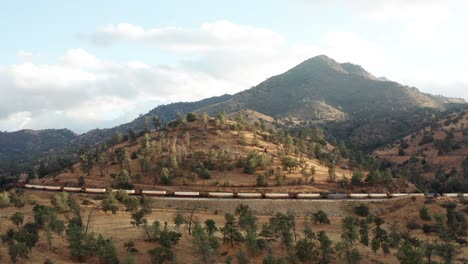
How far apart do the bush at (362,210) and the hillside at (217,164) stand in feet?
53.6

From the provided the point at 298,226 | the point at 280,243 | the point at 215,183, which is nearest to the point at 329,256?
the point at 280,243

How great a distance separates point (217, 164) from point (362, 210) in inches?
1817

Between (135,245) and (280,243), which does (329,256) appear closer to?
(280,243)

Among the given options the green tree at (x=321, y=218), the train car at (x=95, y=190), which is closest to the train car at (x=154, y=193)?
the train car at (x=95, y=190)

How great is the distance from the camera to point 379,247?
7512cm

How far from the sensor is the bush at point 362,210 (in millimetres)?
95875

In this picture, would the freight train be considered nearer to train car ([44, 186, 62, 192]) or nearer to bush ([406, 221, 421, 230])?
train car ([44, 186, 62, 192])

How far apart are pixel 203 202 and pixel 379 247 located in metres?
40.9

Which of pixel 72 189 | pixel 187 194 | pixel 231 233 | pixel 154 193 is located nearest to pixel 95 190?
pixel 72 189

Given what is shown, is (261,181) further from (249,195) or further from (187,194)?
(187,194)

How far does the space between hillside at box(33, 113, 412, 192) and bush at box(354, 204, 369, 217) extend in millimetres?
16328

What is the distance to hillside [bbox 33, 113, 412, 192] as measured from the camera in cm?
11606

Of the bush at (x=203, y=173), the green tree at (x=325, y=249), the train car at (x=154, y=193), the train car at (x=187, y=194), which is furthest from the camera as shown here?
the bush at (x=203, y=173)

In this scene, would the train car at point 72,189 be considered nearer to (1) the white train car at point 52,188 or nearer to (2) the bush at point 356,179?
(1) the white train car at point 52,188
